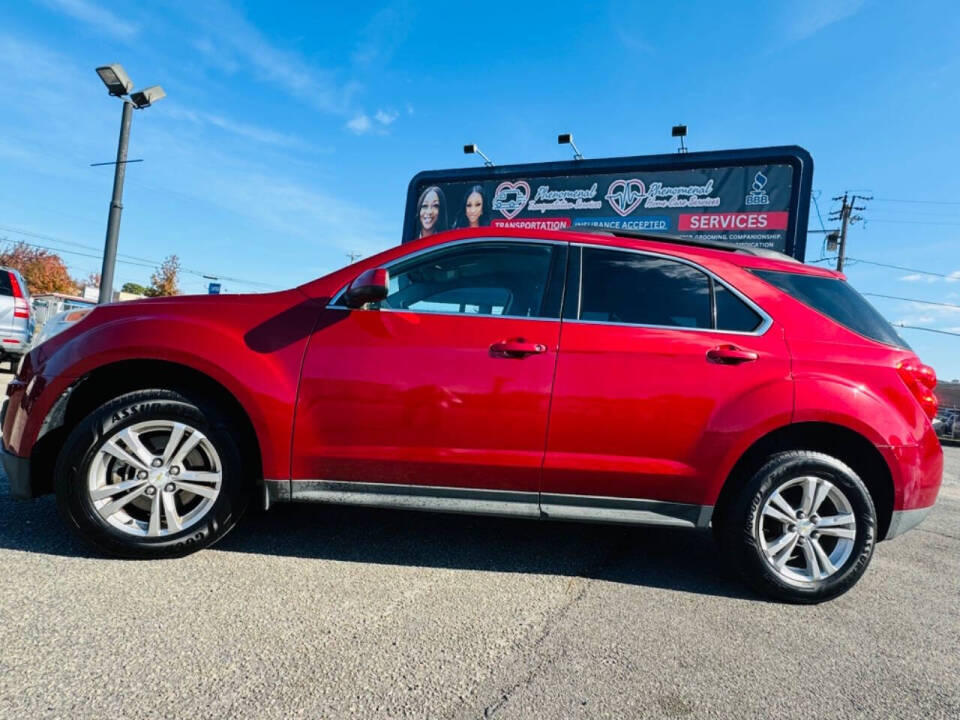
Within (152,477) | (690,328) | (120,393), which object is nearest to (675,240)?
(690,328)

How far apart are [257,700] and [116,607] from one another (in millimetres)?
885

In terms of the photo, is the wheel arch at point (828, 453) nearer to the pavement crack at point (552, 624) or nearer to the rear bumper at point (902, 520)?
the rear bumper at point (902, 520)

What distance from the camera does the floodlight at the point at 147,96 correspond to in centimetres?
948

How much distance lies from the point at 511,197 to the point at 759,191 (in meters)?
3.39

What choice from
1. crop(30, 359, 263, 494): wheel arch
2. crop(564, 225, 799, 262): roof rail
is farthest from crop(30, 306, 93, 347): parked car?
crop(564, 225, 799, 262): roof rail

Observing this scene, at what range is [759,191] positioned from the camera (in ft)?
23.5

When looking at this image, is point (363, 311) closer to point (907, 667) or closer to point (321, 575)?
point (321, 575)

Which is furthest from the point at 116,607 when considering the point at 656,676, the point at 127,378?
the point at 656,676

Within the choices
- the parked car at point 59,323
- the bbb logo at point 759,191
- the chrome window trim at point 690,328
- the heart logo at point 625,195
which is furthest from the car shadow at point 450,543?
the heart logo at point 625,195

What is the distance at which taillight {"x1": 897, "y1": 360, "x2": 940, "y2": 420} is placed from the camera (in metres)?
2.77

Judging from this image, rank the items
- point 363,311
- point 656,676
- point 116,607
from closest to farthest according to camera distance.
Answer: point 656,676, point 116,607, point 363,311

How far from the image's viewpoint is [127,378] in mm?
2795

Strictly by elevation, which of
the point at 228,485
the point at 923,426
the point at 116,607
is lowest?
the point at 116,607

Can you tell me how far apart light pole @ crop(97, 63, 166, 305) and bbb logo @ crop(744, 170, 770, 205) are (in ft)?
31.4
